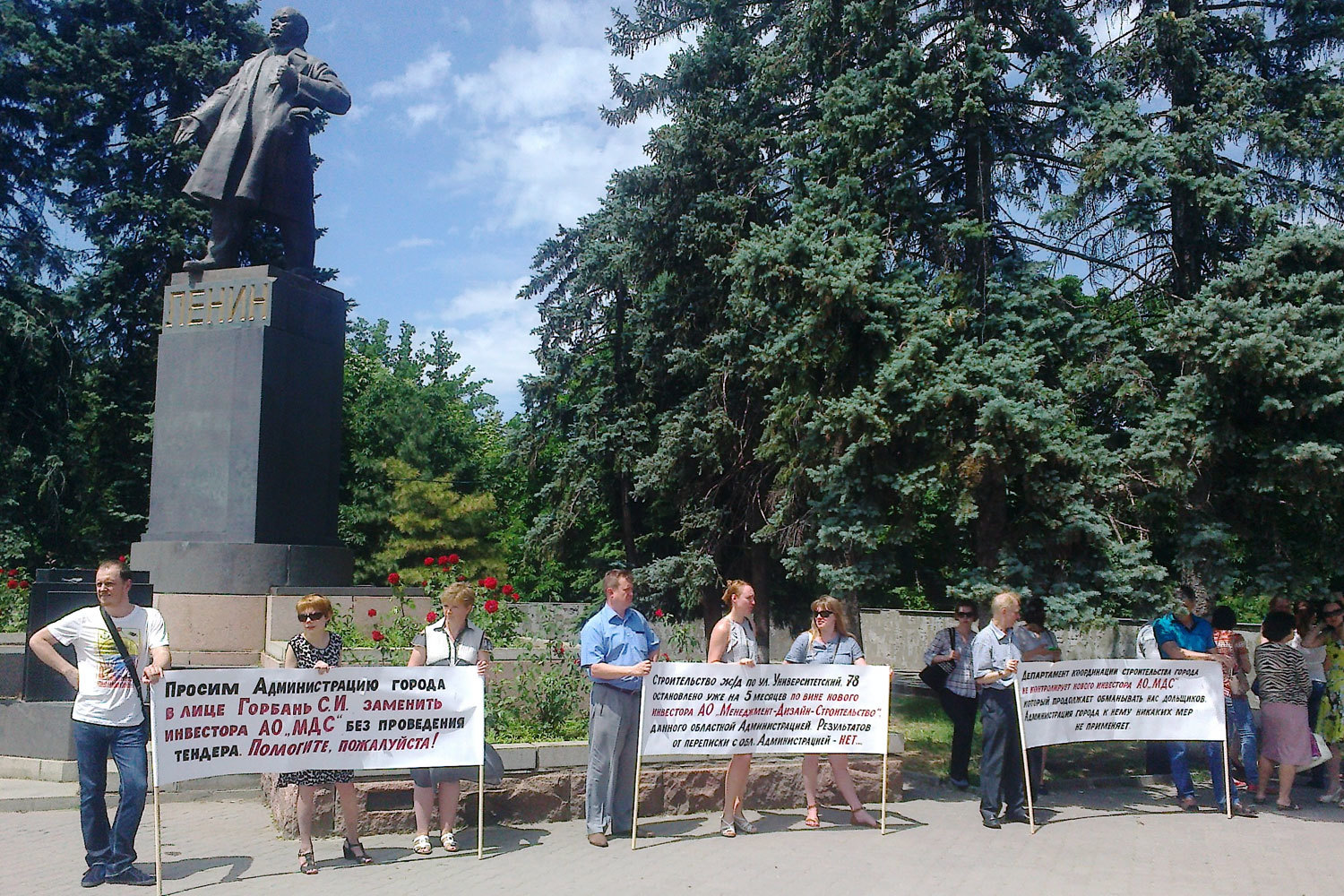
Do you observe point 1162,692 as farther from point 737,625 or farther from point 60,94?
point 60,94

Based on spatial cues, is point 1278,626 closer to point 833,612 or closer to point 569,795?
point 833,612

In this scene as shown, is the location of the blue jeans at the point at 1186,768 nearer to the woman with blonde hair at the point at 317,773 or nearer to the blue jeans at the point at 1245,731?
the blue jeans at the point at 1245,731

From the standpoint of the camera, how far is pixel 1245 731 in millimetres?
9984

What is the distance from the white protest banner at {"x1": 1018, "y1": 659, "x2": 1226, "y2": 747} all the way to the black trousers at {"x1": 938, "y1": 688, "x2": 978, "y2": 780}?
0.98 meters

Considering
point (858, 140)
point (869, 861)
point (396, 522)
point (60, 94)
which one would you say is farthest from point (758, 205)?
point (396, 522)

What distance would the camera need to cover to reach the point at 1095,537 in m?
11.0

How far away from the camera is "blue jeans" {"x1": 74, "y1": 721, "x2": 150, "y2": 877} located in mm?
6219

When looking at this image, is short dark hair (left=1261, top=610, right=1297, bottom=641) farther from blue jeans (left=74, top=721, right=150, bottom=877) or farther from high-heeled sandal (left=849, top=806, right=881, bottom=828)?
blue jeans (left=74, top=721, right=150, bottom=877)

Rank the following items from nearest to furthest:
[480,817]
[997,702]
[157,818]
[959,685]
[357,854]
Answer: [157,818] < [357,854] < [480,817] < [997,702] < [959,685]

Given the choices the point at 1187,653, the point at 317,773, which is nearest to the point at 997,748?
the point at 1187,653

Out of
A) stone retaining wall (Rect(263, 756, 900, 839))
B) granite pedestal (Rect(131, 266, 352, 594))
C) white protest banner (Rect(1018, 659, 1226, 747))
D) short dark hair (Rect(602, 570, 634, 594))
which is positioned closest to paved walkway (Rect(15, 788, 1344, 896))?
stone retaining wall (Rect(263, 756, 900, 839))

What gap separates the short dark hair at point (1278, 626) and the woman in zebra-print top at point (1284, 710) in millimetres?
59

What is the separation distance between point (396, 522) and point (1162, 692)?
90.8 ft

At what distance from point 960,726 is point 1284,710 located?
2.54 metres
